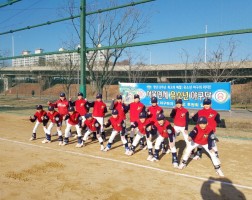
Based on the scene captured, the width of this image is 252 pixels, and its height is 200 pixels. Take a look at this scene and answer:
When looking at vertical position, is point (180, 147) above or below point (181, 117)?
below

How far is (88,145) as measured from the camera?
974 cm

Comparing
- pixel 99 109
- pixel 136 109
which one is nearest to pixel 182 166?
pixel 136 109

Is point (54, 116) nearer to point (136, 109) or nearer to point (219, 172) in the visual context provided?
point (136, 109)

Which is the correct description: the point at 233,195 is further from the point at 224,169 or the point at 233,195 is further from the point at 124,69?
the point at 124,69

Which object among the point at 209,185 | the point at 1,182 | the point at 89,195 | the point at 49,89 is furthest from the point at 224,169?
the point at 49,89

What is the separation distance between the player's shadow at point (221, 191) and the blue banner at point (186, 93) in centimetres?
609

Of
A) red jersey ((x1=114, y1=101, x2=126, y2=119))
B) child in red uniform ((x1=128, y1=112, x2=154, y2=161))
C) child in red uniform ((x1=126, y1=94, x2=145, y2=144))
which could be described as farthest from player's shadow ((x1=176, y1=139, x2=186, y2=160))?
red jersey ((x1=114, y1=101, x2=126, y2=119))

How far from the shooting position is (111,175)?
6.46 meters

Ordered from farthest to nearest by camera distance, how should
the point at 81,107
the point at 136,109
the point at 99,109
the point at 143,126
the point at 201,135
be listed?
the point at 81,107 < the point at 99,109 < the point at 136,109 < the point at 143,126 < the point at 201,135

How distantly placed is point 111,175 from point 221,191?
2.55 m

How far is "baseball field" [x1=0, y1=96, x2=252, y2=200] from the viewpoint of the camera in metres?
5.38

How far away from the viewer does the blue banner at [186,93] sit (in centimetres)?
1162

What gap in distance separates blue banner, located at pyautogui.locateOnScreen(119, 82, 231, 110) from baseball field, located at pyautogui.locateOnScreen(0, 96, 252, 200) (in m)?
2.52

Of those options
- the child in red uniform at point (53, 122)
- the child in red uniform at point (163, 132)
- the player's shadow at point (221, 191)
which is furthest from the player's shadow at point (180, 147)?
the child in red uniform at point (53, 122)
